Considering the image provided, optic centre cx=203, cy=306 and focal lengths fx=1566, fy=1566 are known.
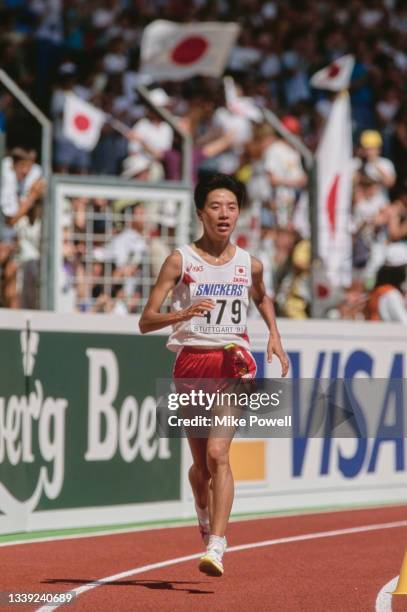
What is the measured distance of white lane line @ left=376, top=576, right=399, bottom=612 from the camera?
25.9 feet

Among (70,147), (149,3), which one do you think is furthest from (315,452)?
(149,3)

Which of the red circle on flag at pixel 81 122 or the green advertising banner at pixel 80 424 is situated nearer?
the green advertising banner at pixel 80 424

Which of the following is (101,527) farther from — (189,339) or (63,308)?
(189,339)

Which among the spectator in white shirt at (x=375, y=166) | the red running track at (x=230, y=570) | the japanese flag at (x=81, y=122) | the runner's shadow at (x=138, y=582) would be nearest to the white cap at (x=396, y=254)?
the spectator in white shirt at (x=375, y=166)

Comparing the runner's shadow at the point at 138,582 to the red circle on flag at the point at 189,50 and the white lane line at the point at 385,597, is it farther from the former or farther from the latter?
the red circle on flag at the point at 189,50

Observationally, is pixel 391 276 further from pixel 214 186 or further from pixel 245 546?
pixel 214 186

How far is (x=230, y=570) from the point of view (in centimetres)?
966

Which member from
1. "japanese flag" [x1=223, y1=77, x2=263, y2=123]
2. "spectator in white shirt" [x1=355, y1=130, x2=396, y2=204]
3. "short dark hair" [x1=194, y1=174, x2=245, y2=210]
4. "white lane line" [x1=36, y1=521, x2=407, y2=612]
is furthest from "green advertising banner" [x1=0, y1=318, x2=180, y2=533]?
"spectator in white shirt" [x1=355, y1=130, x2=396, y2=204]

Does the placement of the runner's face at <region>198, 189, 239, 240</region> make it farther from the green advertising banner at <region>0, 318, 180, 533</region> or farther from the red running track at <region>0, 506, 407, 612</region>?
the green advertising banner at <region>0, 318, 180, 533</region>

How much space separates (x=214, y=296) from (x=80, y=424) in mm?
3858

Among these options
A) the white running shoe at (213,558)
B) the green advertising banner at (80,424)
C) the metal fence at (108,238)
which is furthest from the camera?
the metal fence at (108,238)

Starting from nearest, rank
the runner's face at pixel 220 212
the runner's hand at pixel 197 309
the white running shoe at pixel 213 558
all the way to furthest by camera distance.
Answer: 1. the runner's hand at pixel 197 309
2. the white running shoe at pixel 213 558
3. the runner's face at pixel 220 212

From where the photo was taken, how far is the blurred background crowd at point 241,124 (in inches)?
573

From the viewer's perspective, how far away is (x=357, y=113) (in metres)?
24.2
